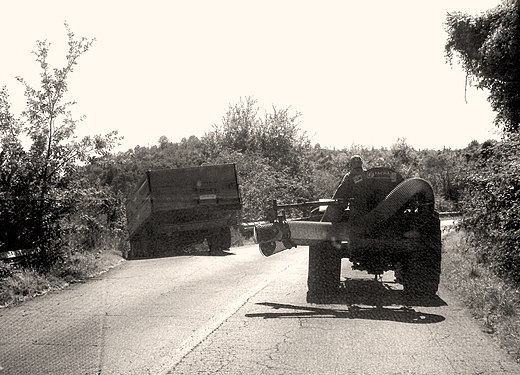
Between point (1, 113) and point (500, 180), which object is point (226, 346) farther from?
point (1, 113)

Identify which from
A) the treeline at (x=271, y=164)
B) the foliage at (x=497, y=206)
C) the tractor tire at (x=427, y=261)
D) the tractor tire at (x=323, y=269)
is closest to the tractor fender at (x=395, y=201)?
the tractor tire at (x=427, y=261)

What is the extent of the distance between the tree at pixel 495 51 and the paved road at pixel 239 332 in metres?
7.88

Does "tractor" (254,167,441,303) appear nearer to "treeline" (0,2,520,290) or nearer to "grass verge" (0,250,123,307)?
"treeline" (0,2,520,290)

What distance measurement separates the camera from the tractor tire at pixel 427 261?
9.49 metres

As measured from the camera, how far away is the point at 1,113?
13.1m

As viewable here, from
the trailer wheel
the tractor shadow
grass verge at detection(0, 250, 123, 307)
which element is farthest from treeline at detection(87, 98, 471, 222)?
the tractor shadow

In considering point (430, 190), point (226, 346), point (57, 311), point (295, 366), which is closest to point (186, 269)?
point (57, 311)

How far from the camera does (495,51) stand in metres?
16.3

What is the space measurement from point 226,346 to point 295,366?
3.20 feet

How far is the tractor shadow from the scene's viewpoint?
8.15 m

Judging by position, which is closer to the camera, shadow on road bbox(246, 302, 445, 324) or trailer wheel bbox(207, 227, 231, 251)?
shadow on road bbox(246, 302, 445, 324)

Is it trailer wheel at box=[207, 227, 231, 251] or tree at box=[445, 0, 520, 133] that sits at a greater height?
tree at box=[445, 0, 520, 133]

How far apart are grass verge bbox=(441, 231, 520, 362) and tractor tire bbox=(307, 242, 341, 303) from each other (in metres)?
1.93

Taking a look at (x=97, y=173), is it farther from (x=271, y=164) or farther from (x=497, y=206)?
(x=271, y=164)
